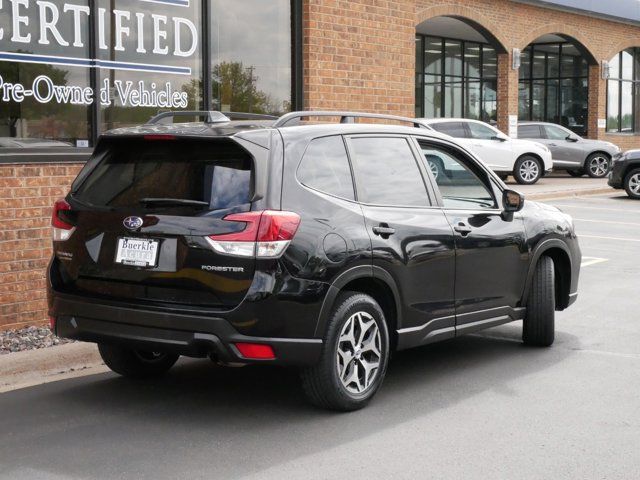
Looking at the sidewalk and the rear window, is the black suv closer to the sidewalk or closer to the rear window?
the rear window

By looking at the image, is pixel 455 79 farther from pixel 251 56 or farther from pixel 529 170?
pixel 251 56

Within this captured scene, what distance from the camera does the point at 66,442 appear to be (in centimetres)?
533

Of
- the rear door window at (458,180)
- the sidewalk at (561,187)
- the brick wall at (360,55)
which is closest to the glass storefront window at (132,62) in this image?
the brick wall at (360,55)

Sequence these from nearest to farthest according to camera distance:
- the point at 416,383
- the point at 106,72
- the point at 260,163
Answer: the point at 260,163
the point at 416,383
the point at 106,72

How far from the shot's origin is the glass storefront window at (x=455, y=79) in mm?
34719

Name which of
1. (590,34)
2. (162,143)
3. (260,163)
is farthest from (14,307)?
(590,34)

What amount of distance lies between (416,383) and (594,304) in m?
3.69

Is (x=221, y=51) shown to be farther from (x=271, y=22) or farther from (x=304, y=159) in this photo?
(x=304, y=159)

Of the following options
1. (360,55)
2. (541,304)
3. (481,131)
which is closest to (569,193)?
(481,131)

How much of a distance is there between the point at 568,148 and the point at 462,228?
911 inches

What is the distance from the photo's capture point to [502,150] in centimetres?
2555

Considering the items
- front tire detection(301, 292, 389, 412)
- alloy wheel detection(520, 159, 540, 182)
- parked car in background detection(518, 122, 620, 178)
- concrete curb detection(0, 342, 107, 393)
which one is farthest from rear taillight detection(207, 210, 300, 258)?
parked car in background detection(518, 122, 620, 178)

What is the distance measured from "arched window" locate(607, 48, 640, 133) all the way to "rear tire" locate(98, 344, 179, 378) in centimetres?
3341

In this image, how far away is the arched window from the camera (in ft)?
125
